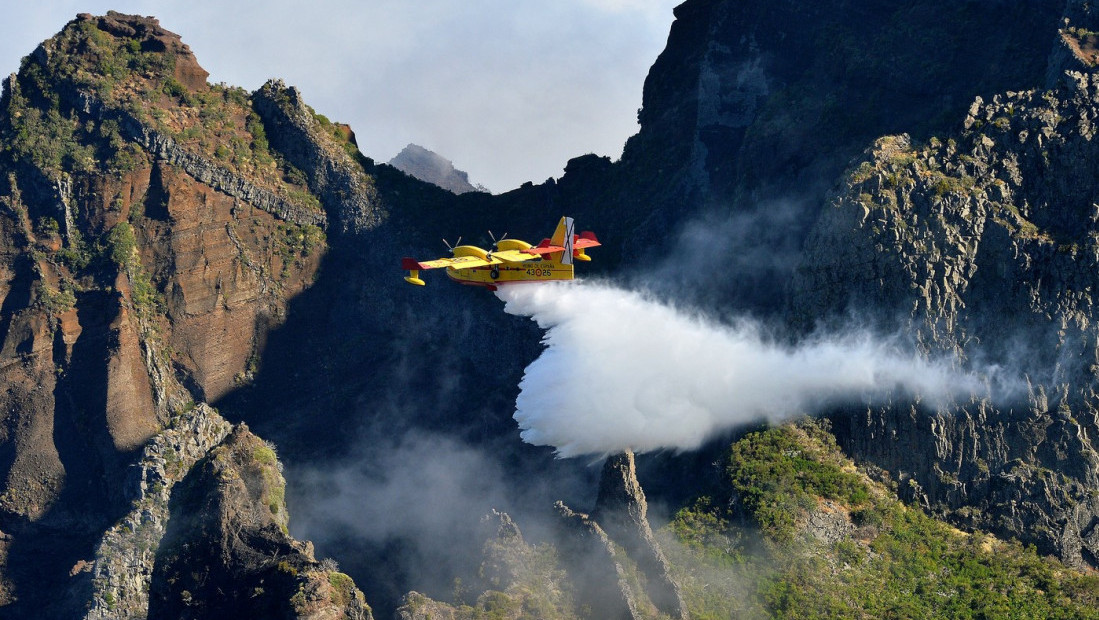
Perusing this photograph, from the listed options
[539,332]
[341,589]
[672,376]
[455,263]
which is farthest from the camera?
[539,332]

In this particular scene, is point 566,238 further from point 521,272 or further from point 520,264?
point 521,272

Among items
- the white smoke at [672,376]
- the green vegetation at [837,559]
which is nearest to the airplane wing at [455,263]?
the white smoke at [672,376]

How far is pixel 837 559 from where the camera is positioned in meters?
96.4

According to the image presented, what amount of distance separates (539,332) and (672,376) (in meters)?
17.7

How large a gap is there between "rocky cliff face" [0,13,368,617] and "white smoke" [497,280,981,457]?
2885cm

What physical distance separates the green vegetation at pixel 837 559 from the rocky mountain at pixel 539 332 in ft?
0.74

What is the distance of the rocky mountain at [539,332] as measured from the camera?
318 feet

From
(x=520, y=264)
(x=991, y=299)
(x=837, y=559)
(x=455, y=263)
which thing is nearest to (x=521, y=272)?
(x=520, y=264)

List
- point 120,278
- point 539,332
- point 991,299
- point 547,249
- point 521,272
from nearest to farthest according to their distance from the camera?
point 991,299
point 521,272
point 547,249
point 539,332
point 120,278

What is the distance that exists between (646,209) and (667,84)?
12322 mm

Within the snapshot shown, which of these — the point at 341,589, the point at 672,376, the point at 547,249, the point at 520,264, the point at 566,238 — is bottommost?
the point at 341,589

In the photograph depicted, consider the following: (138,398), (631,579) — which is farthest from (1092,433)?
(138,398)

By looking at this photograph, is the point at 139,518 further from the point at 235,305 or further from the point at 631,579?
the point at 631,579

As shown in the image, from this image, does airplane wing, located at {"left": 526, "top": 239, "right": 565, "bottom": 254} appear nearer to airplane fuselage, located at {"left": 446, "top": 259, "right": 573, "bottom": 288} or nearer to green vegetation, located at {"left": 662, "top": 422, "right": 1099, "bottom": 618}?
airplane fuselage, located at {"left": 446, "top": 259, "right": 573, "bottom": 288}
